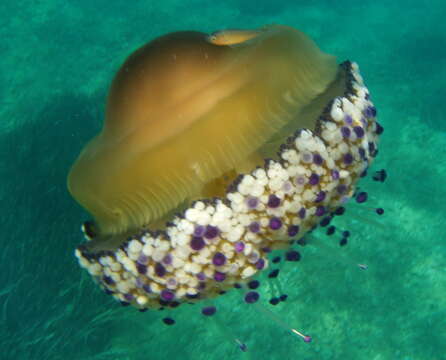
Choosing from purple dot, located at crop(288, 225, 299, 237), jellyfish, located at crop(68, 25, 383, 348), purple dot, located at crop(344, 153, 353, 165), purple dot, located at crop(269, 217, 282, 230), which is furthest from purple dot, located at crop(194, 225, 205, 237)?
purple dot, located at crop(344, 153, 353, 165)

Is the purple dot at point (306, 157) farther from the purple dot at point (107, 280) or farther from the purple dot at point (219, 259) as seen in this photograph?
the purple dot at point (107, 280)

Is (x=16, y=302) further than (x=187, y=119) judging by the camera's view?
Yes

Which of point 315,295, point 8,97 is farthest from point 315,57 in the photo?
point 8,97

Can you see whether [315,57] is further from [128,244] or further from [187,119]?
[128,244]

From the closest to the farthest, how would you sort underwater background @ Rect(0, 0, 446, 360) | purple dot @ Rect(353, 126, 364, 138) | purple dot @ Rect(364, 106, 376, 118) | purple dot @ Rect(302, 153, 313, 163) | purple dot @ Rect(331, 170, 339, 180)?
purple dot @ Rect(302, 153, 313, 163)
purple dot @ Rect(331, 170, 339, 180)
purple dot @ Rect(353, 126, 364, 138)
purple dot @ Rect(364, 106, 376, 118)
underwater background @ Rect(0, 0, 446, 360)

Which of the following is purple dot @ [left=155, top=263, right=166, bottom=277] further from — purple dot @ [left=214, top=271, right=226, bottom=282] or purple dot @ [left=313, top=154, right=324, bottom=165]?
purple dot @ [left=313, top=154, right=324, bottom=165]

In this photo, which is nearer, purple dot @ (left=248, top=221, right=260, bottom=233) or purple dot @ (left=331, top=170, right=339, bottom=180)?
purple dot @ (left=248, top=221, right=260, bottom=233)

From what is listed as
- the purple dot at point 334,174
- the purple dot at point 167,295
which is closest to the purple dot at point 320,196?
the purple dot at point 334,174
